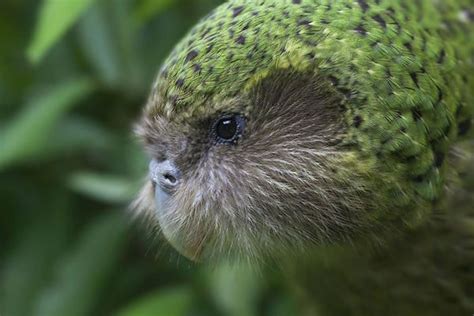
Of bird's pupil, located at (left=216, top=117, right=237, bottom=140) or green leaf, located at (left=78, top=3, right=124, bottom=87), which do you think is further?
green leaf, located at (left=78, top=3, right=124, bottom=87)

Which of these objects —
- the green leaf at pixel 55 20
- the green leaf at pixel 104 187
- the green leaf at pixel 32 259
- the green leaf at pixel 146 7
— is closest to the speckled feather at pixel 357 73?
the green leaf at pixel 55 20

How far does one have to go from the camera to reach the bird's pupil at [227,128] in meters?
1.07

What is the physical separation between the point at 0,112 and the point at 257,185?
83 cm

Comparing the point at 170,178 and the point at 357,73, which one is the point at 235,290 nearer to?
the point at 170,178

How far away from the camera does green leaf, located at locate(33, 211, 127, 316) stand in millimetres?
1606

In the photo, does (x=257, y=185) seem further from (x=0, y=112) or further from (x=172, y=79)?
(x=0, y=112)

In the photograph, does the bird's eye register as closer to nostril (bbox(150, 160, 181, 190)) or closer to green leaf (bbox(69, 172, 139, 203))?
nostril (bbox(150, 160, 181, 190))

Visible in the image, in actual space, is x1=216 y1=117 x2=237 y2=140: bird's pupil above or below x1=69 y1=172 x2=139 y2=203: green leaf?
above

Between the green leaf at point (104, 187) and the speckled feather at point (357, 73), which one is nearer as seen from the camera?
the speckled feather at point (357, 73)

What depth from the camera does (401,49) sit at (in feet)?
3.64

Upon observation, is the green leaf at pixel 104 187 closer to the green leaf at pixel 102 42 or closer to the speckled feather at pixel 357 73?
the green leaf at pixel 102 42

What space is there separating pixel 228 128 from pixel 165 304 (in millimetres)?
568

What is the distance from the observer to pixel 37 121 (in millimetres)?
1577

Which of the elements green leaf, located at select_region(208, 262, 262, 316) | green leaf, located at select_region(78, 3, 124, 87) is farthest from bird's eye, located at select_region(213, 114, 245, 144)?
green leaf, located at select_region(78, 3, 124, 87)
